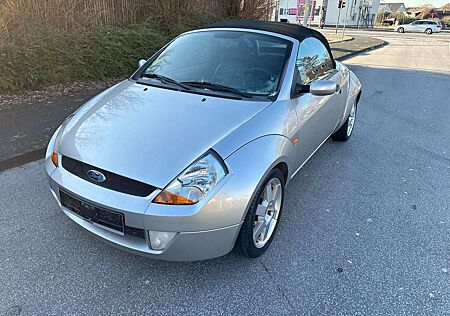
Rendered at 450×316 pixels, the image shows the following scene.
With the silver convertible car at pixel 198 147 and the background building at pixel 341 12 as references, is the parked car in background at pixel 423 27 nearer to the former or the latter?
the background building at pixel 341 12

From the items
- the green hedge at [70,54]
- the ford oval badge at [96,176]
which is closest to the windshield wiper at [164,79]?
the ford oval badge at [96,176]

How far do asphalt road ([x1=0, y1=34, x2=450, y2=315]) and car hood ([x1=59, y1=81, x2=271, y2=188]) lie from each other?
2.54 feet

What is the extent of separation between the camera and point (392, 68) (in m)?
12.0

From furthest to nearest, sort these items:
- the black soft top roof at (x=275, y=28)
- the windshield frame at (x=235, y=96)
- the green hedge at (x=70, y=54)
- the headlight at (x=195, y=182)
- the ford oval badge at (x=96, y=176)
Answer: the green hedge at (x=70, y=54)
the black soft top roof at (x=275, y=28)
the windshield frame at (x=235, y=96)
the ford oval badge at (x=96, y=176)
the headlight at (x=195, y=182)

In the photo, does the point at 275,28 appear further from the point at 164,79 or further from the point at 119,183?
the point at 119,183

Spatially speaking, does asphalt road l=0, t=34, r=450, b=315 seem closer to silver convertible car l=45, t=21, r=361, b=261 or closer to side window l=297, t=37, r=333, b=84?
silver convertible car l=45, t=21, r=361, b=261

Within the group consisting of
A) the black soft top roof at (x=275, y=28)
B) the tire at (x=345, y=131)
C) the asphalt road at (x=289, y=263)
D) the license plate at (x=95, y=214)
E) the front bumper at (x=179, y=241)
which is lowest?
the asphalt road at (x=289, y=263)

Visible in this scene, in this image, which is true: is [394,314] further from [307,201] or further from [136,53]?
[136,53]

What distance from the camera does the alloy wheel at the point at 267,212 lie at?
240cm

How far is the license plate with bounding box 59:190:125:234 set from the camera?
198cm

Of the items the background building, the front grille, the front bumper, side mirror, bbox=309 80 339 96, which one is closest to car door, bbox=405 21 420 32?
the background building

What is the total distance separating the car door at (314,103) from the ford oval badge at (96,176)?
1593 mm

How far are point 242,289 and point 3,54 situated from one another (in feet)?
18.1

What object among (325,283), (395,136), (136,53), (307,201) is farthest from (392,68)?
(325,283)
